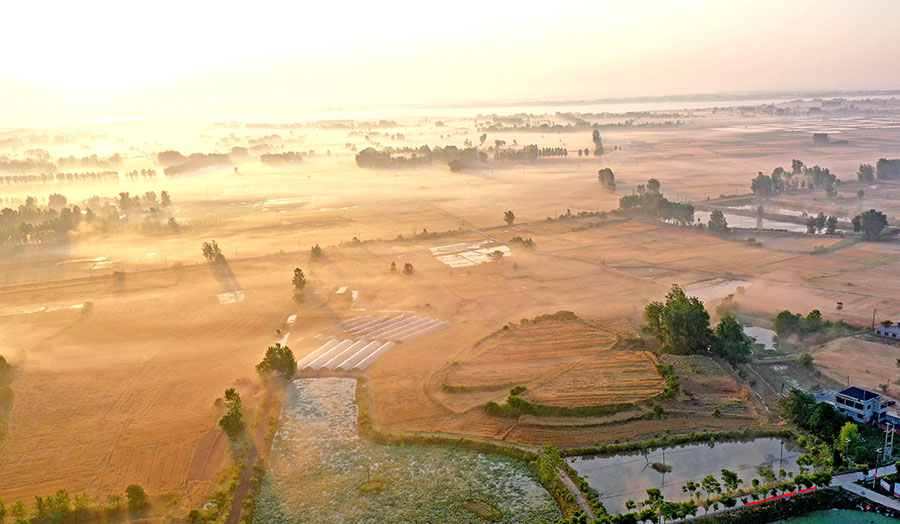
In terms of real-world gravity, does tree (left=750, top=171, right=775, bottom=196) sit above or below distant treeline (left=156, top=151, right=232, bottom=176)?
below

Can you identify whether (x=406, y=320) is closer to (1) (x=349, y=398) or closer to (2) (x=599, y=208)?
(1) (x=349, y=398)

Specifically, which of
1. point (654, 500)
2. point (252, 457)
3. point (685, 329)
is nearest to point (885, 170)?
point (685, 329)

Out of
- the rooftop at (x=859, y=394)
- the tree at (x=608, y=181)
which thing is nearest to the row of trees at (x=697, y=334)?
the rooftop at (x=859, y=394)

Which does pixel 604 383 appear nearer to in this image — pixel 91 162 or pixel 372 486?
pixel 372 486

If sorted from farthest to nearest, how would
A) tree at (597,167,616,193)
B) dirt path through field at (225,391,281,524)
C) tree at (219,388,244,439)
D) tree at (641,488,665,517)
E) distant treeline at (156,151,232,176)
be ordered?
distant treeline at (156,151,232,176), tree at (597,167,616,193), tree at (219,388,244,439), dirt path through field at (225,391,281,524), tree at (641,488,665,517)

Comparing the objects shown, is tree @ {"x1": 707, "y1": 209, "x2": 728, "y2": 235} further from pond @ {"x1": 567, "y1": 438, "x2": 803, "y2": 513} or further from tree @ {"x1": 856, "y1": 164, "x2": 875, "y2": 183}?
pond @ {"x1": 567, "y1": 438, "x2": 803, "y2": 513}

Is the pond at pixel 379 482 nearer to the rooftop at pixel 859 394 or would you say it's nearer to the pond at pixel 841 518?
the pond at pixel 841 518

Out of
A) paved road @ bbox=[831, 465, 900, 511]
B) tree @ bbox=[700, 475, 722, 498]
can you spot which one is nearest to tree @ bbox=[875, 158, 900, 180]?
paved road @ bbox=[831, 465, 900, 511]

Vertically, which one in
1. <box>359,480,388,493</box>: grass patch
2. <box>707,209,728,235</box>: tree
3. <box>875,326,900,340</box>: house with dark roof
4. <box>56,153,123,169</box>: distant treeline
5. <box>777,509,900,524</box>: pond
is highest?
<box>56,153,123,169</box>: distant treeline

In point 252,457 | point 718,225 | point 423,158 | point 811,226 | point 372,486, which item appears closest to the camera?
point 372,486
